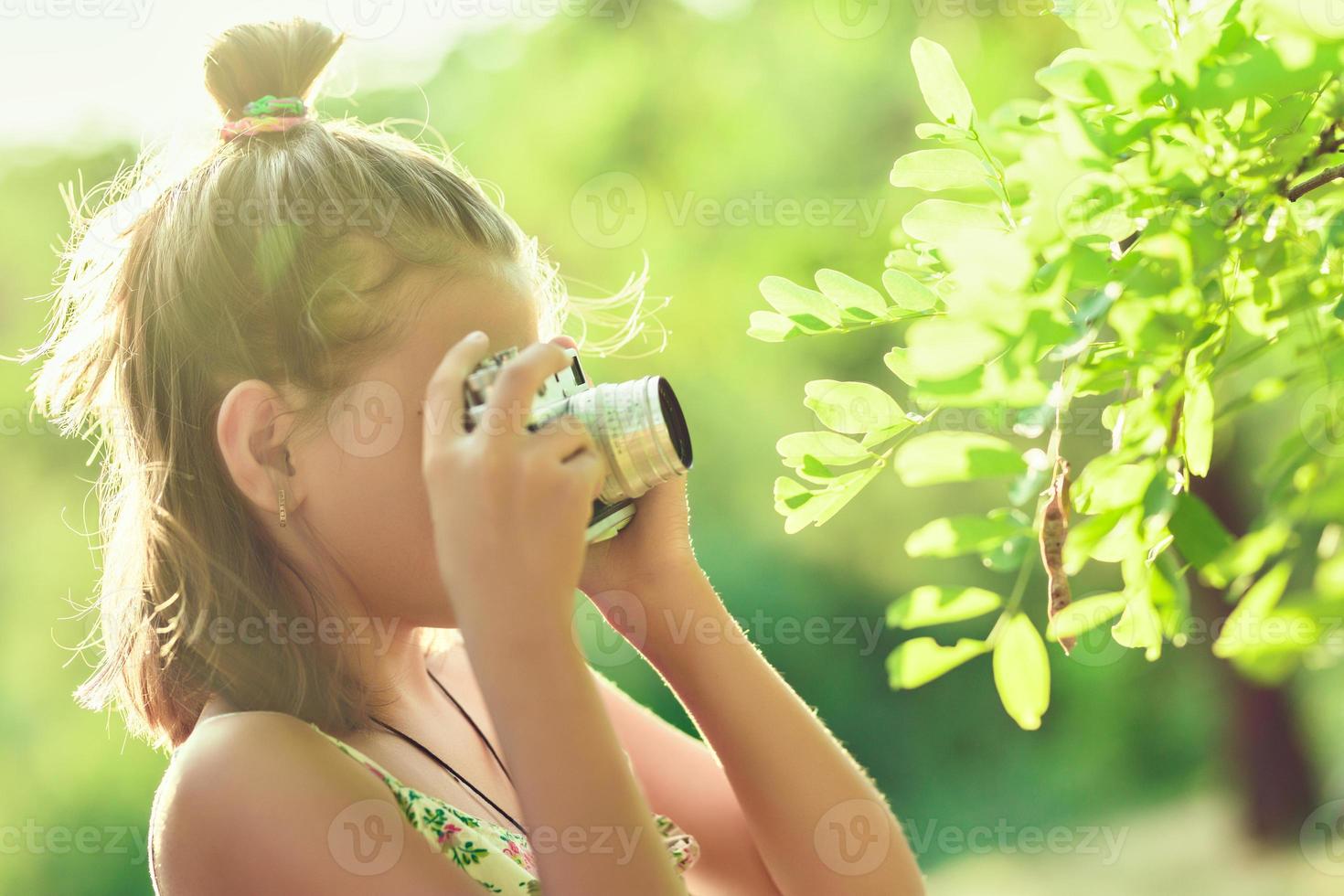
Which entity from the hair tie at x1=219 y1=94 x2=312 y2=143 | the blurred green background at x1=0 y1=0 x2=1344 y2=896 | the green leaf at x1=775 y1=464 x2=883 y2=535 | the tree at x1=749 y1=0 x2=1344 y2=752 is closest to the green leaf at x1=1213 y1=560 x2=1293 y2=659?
the tree at x1=749 y1=0 x2=1344 y2=752

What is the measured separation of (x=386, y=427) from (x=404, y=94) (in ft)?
9.46

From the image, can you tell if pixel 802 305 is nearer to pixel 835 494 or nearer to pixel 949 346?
pixel 835 494

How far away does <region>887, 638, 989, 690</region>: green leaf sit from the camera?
1.23ft

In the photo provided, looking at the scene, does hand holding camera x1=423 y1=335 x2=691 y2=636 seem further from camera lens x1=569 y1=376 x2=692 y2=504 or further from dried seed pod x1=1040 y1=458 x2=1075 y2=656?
dried seed pod x1=1040 y1=458 x2=1075 y2=656

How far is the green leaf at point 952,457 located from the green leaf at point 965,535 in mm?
15

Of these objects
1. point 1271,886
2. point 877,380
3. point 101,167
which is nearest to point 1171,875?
point 1271,886

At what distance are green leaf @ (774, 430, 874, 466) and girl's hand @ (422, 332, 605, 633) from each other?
96 mm

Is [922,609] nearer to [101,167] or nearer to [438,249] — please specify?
[438,249]

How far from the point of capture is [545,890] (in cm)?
54

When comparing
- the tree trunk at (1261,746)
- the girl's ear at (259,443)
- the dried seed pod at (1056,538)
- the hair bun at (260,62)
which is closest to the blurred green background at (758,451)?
the tree trunk at (1261,746)

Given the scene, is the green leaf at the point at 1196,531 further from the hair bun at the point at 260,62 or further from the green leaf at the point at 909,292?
the hair bun at the point at 260,62

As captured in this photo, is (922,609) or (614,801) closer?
(922,609)

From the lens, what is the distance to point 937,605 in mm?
384

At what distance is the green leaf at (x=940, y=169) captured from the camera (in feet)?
1.67
